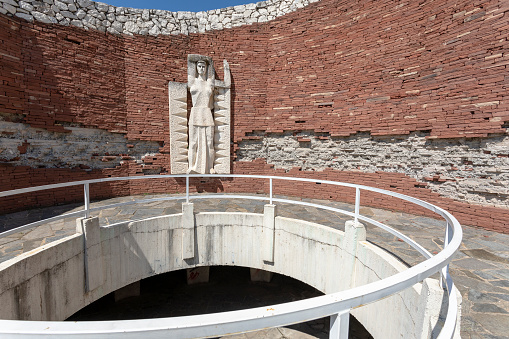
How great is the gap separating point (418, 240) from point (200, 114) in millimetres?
6189

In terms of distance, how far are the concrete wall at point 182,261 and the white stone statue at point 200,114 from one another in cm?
285

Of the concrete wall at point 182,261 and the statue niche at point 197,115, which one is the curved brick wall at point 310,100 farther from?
the concrete wall at point 182,261

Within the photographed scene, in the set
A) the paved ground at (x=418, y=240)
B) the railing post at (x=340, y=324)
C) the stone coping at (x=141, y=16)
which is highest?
the stone coping at (x=141, y=16)

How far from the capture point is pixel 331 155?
22.6 ft

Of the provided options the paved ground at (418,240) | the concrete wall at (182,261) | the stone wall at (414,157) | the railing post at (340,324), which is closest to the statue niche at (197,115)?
the stone wall at (414,157)

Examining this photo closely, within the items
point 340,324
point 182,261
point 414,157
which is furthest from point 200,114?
point 340,324

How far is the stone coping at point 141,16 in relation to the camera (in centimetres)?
585

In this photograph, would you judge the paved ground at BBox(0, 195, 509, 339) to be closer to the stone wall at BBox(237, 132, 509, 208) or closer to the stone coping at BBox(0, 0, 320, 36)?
the stone wall at BBox(237, 132, 509, 208)

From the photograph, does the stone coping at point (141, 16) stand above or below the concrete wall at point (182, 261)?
above

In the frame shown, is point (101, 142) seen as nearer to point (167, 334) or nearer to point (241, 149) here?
point (241, 149)

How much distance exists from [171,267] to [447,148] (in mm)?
6257

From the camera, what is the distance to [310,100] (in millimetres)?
7055

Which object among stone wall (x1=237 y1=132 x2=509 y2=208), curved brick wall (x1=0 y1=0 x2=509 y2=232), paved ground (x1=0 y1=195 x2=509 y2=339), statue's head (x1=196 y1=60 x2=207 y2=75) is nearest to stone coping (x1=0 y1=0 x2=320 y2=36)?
curved brick wall (x1=0 y1=0 x2=509 y2=232)

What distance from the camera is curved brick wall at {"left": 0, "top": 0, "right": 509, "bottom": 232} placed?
4668 mm
